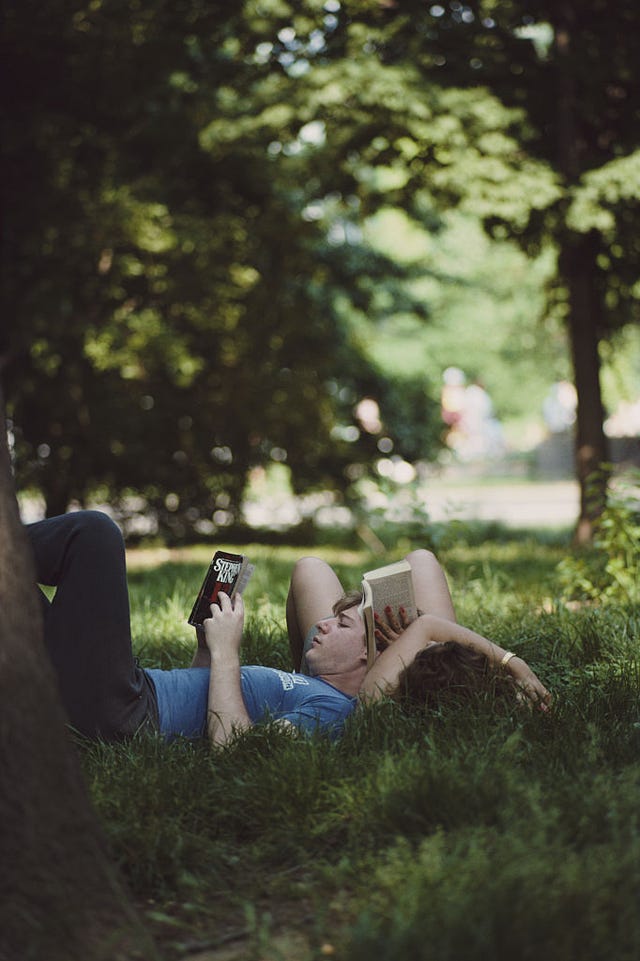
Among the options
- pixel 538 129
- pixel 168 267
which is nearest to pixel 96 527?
pixel 538 129

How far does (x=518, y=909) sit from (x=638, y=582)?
410cm

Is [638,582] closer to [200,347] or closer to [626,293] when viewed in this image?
[626,293]

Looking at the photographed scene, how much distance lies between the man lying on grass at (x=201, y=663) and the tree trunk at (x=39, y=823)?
2.69 feet

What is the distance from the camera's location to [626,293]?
1042 centimetres

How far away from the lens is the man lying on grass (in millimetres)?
3471

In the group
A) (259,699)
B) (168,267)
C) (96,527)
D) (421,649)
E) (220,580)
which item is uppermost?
(168,267)

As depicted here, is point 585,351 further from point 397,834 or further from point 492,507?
point 492,507

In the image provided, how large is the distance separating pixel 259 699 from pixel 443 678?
63cm

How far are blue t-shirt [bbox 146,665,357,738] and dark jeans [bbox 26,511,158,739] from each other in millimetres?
147

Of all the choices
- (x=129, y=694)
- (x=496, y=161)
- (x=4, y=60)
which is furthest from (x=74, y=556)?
(x=4, y=60)

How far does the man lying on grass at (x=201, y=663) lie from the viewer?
11.4ft

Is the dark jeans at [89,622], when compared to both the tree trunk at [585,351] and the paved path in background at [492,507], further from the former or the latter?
the tree trunk at [585,351]

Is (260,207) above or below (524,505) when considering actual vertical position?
above

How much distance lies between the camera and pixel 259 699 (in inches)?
150
